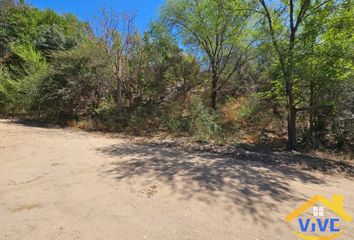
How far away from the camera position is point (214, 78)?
1179 cm

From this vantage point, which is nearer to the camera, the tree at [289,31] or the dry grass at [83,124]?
the tree at [289,31]

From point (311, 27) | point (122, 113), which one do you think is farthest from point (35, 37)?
point (311, 27)

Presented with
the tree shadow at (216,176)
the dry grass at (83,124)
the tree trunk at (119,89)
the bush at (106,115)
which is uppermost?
the tree trunk at (119,89)

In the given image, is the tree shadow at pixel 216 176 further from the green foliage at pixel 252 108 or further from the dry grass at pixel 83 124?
the green foliage at pixel 252 108

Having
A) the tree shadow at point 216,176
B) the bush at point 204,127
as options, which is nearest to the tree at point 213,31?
the bush at point 204,127

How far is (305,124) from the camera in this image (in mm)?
8227

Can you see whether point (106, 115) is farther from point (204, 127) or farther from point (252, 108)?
point (252, 108)

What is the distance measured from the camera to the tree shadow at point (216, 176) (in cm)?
344

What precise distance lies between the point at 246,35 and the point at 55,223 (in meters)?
10.6

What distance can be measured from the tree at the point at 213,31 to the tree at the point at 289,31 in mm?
1865

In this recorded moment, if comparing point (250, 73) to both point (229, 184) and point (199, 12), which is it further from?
point (229, 184)

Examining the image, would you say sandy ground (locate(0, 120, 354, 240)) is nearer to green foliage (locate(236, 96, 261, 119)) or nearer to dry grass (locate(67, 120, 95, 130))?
dry grass (locate(67, 120, 95, 130))

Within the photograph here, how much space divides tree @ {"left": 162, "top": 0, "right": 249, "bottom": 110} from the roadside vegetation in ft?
0.17

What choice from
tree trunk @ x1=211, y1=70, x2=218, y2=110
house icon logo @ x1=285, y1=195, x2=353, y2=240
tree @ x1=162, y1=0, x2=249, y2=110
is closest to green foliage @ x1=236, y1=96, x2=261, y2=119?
tree trunk @ x1=211, y1=70, x2=218, y2=110
